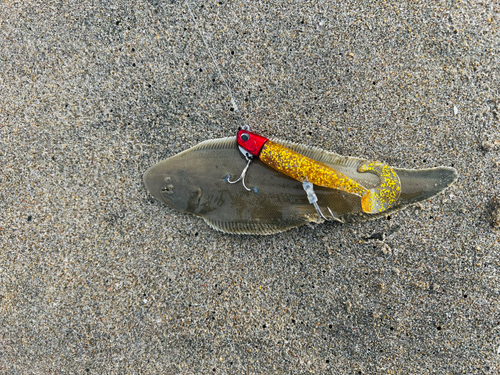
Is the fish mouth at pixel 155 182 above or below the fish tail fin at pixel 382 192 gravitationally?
below

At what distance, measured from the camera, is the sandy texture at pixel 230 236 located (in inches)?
91.4

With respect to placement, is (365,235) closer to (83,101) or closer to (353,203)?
(353,203)

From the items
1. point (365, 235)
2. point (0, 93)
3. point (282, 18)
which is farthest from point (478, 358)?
point (0, 93)

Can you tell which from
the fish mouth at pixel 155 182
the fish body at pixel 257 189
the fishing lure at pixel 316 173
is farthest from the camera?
the fish mouth at pixel 155 182

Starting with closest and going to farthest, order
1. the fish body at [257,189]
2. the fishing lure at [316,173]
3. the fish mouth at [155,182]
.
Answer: the fishing lure at [316,173] < the fish body at [257,189] < the fish mouth at [155,182]

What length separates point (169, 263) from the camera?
2.40 meters

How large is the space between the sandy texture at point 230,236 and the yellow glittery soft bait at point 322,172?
9.5 inches

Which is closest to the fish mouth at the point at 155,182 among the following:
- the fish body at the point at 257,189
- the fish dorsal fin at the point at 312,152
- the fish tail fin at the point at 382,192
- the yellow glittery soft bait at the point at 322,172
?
the fish body at the point at 257,189

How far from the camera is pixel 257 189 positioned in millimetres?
2195

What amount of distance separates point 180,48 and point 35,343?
115 inches

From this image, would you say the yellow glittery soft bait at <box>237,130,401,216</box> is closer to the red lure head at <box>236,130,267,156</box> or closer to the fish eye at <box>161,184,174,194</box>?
the red lure head at <box>236,130,267,156</box>

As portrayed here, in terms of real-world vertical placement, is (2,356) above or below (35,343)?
below

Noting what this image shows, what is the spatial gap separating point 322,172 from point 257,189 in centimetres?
53

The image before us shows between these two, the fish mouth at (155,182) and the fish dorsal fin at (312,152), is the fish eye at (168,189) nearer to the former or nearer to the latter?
the fish mouth at (155,182)
